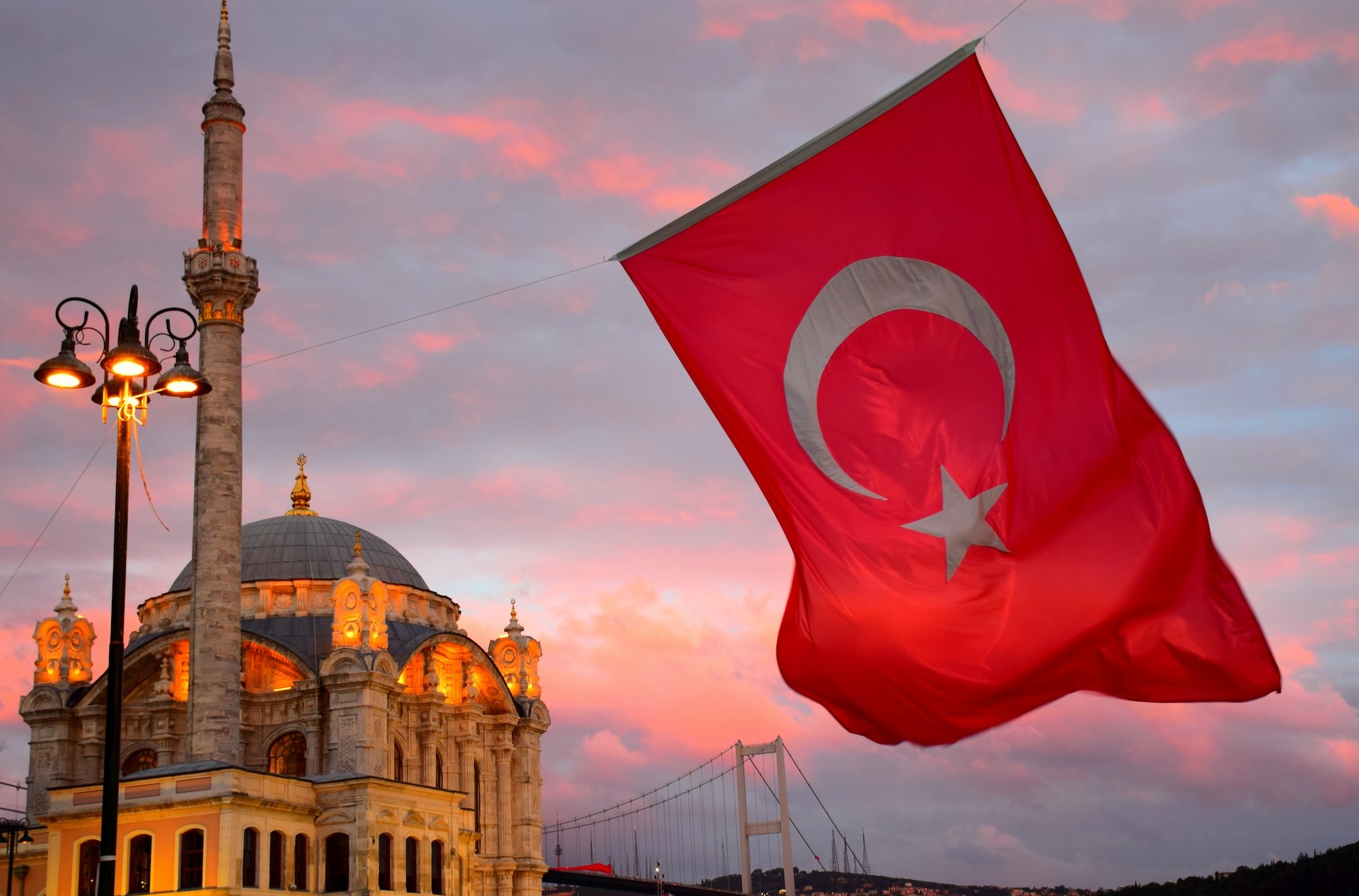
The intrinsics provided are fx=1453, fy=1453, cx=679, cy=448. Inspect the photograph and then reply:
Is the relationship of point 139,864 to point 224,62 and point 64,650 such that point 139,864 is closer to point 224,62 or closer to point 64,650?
point 64,650

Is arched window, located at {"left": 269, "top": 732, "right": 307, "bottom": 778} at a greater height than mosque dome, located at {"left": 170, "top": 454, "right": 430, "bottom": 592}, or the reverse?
mosque dome, located at {"left": 170, "top": 454, "right": 430, "bottom": 592}

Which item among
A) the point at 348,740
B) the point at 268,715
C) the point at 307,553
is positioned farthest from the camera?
the point at 307,553

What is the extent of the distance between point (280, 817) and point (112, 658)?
107ft

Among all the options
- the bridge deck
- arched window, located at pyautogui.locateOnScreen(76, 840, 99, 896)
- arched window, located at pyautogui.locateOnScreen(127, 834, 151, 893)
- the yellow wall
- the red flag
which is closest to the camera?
the red flag

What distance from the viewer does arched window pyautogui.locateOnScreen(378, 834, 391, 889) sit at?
4806 centimetres

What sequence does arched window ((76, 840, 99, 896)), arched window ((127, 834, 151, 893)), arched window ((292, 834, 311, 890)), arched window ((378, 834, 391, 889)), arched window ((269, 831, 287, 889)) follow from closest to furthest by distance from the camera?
arched window ((127, 834, 151, 893)) < arched window ((76, 840, 99, 896)) < arched window ((269, 831, 287, 889)) < arched window ((292, 834, 311, 890)) < arched window ((378, 834, 391, 889))

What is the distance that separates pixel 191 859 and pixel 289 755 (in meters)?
10.9

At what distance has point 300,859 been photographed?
47031mm

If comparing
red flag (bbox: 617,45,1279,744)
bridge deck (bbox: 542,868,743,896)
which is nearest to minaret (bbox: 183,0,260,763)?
red flag (bbox: 617,45,1279,744)

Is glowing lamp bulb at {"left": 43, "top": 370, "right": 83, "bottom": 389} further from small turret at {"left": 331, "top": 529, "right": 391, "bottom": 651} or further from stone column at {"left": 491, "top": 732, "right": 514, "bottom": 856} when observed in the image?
stone column at {"left": 491, "top": 732, "right": 514, "bottom": 856}

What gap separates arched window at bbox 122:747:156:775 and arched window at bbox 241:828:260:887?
11.4 m

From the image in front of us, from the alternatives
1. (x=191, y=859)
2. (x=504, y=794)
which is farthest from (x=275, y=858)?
(x=504, y=794)

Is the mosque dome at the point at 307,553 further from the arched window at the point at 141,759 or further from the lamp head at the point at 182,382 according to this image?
the lamp head at the point at 182,382

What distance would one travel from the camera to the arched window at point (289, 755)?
176 feet
